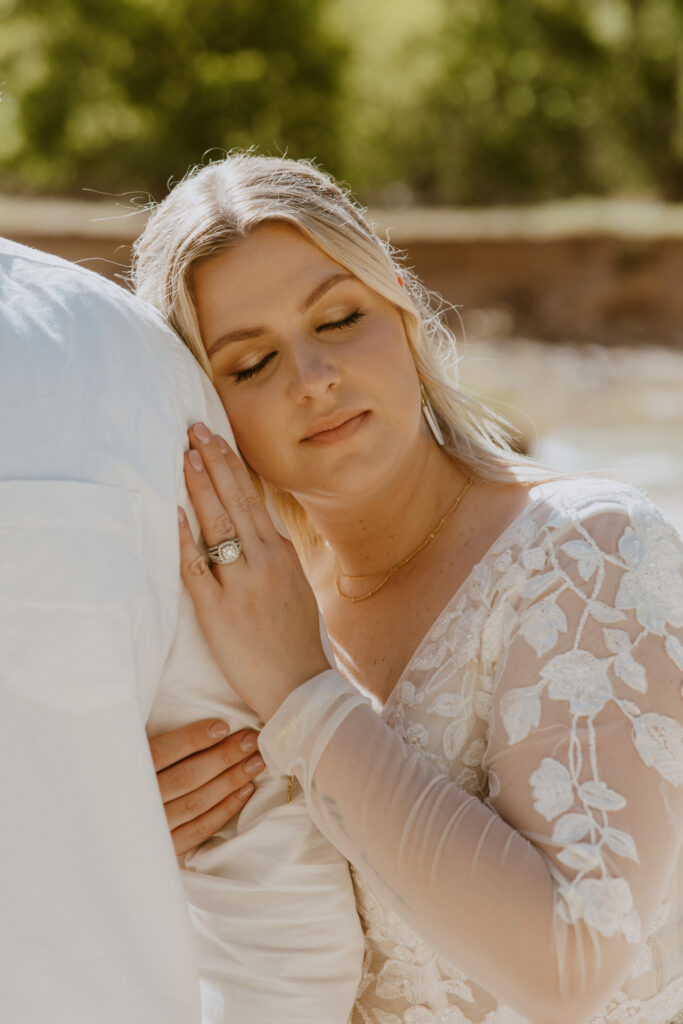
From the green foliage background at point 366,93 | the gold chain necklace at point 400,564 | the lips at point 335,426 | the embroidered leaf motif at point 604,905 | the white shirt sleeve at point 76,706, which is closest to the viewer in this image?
the white shirt sleeve at point 76,706

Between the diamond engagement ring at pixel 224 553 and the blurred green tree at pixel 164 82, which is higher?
the blurred green tree at pixel 164 82

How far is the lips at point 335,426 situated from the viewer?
1.90 metres

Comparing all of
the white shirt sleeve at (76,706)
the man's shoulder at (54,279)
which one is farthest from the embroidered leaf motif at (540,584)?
the man's shoulder at (54,279)

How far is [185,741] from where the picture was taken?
1.51 meters

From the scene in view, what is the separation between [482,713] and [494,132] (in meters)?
27.1

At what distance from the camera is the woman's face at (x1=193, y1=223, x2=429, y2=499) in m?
1.88

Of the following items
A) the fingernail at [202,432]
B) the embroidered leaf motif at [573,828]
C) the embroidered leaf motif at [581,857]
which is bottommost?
the embroidered leaf motif at [581,857]

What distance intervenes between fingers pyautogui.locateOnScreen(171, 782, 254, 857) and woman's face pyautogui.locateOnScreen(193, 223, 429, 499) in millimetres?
601

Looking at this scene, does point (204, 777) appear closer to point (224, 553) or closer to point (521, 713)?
point (224, 553)

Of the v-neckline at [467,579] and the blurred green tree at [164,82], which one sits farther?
the blurred green tree at [164,82]

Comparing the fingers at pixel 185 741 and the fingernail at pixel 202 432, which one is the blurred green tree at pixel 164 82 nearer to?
the fingernail at pixel 202 432

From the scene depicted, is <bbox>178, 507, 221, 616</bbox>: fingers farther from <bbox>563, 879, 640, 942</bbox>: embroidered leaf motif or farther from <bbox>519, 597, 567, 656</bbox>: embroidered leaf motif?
<bbox>563, 879, 640, 942</bbox>: embroidered leaf motif

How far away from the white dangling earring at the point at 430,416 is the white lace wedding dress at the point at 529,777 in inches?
21.3

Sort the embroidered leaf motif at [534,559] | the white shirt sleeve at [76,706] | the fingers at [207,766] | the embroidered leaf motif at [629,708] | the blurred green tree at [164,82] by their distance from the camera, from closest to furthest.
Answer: the white shirt sleeve at [76,706] < the embroidered leaf motif at [629,708] < the fingers at [207,766] < the embroidered leaf motif at [534,559] < the blurred green tree at [164,82]
